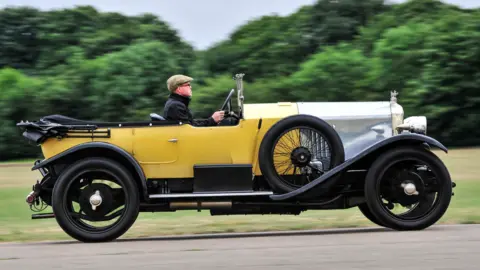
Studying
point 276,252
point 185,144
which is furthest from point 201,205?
point 276,252

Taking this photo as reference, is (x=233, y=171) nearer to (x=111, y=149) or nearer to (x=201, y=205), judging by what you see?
(x=201, y=205)

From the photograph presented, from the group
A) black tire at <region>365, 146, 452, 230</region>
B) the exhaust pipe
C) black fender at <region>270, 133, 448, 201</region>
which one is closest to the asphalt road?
black tire at <region>365, 146, 452, 230</region>

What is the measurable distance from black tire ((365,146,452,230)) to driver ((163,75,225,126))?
1613 mm

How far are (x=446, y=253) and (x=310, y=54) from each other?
19.0 m

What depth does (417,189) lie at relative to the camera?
27.5 ft

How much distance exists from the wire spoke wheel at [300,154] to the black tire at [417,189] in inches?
18.8

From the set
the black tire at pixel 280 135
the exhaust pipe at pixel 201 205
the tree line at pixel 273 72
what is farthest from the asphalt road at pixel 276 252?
the tree line at pixel 273 72

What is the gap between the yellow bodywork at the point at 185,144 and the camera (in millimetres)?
8414

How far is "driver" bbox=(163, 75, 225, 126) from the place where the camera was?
8586mm

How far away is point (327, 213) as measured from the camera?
1055cm

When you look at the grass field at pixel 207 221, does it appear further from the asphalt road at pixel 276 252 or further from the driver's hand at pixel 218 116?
the driver's hand at pixel 218 116

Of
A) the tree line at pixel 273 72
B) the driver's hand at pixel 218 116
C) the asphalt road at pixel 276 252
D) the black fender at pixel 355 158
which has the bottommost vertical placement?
the asphalt road at pixel 276 252

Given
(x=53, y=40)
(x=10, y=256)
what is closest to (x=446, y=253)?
(x=10, y=256)

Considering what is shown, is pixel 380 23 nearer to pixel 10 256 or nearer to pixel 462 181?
pixel 462 181
